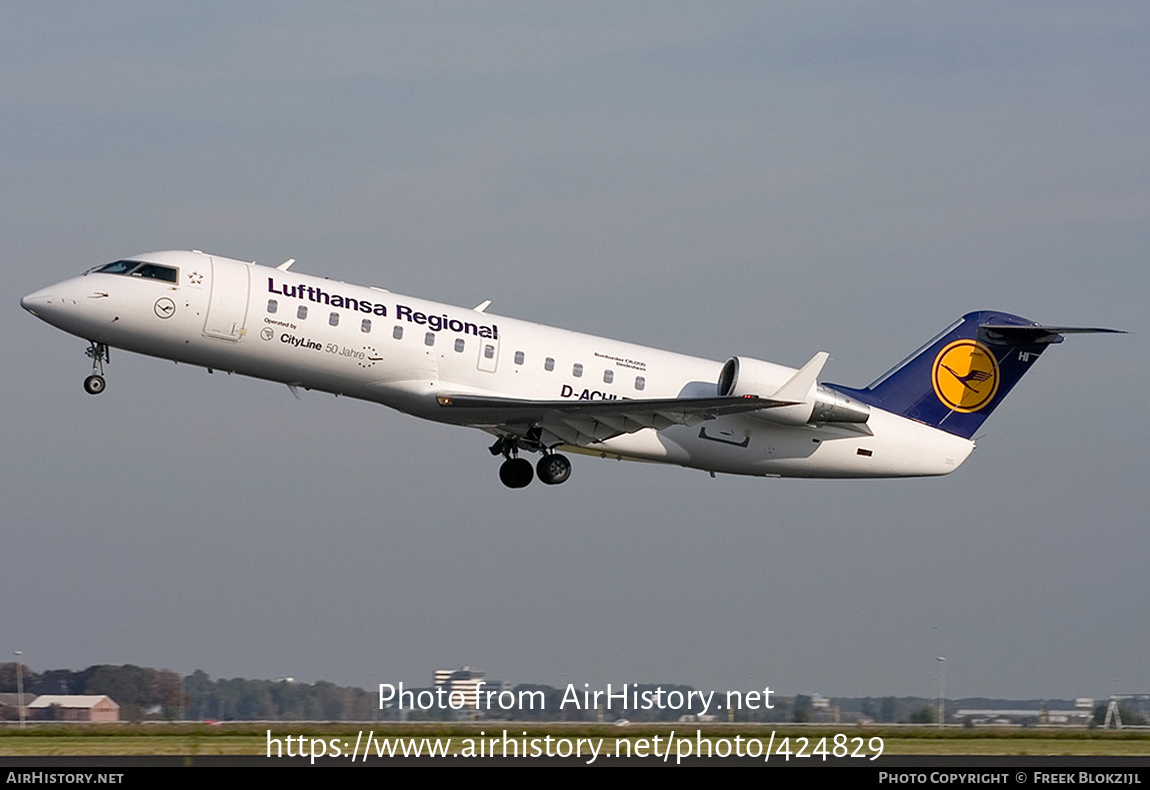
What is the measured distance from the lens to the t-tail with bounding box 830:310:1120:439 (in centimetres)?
2923

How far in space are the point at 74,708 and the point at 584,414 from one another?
9523mm

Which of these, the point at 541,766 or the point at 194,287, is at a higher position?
the point at 194,287

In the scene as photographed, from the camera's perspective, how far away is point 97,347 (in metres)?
24.8

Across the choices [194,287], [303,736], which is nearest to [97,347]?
[194,287]

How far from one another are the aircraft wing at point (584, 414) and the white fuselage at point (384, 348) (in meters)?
0.35

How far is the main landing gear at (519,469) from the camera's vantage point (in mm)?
27047

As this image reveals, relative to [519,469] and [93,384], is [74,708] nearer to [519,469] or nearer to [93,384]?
[93,384]

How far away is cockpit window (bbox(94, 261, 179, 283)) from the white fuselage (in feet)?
0.27

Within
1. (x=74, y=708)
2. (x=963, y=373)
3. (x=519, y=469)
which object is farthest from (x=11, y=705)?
(x=963, y=373)

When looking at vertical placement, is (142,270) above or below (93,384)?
above

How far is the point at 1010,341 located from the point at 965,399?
53.1 inches

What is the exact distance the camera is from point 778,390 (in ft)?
86.0

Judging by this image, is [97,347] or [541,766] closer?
[541,766]
